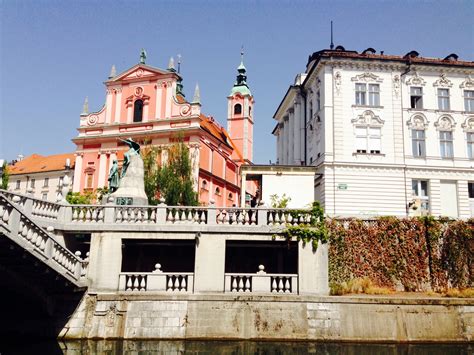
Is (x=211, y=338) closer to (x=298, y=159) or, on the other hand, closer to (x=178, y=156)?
(x=178, y=156)

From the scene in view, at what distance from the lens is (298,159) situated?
3753 centimetres

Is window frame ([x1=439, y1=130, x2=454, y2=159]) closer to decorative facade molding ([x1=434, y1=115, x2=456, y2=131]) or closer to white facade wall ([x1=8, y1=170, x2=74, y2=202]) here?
decorative facade molding ([x1=434, y1=115, x2=456, y2=131])

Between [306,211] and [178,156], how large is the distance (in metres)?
17.5

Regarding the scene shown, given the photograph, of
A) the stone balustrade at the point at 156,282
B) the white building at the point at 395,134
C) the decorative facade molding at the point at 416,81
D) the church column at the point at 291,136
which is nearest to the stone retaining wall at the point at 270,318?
the stone balustrade at the point at 156,282

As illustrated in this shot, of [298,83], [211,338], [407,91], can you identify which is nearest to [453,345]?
[211,338]

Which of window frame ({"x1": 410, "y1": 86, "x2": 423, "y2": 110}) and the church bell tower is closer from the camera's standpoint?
window frame ({"x1": 410, "y1": 86, "x2": 423, "y2": 110})

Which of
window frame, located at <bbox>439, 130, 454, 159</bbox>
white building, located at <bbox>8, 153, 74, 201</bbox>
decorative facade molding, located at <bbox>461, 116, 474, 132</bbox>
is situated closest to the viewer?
window frame, located at <bbox>439, 130, 454, 159</bbox>

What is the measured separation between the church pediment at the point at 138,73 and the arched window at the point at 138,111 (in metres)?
2.52

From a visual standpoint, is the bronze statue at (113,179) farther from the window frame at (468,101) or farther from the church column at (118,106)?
the window frame at (468,101)

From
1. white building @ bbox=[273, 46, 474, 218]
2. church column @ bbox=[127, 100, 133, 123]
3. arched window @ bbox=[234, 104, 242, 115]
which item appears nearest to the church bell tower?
arched window @ bbox=[234, 104, 242, 115]

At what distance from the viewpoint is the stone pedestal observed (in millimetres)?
18938

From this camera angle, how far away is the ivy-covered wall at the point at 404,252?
761 inches

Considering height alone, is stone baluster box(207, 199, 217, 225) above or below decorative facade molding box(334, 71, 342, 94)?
below

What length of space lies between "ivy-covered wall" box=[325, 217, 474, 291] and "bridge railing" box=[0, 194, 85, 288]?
34.9ft
